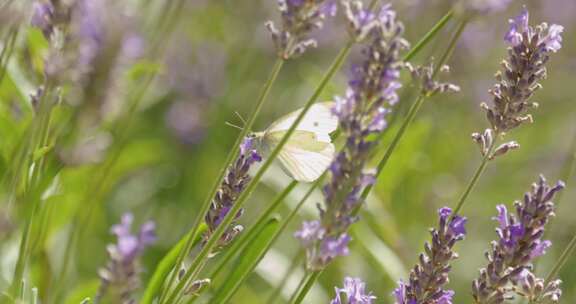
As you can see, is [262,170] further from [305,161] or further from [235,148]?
[305,161]

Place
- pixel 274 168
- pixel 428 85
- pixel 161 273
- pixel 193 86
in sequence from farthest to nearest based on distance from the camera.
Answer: pixel 193 86, pixel 274 168, pixel 161 273, pixel 428 85

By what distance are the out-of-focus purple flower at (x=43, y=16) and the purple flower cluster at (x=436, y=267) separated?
0.62 metres

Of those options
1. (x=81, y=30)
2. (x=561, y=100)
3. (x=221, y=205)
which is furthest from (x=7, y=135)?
(x=561, y=100)

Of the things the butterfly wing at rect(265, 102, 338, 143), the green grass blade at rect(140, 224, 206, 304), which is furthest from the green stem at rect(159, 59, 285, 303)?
the butterfly wing at rect(265, 102, 338, 143)

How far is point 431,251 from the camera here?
4.00 feet

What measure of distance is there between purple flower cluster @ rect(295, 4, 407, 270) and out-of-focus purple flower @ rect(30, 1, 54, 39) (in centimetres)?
44

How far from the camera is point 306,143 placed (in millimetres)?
1567

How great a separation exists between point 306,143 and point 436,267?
1.45 ft

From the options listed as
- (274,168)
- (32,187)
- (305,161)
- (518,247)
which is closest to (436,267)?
(518,247)

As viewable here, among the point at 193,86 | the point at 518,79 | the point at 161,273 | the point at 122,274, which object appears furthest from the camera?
the point at 193,86

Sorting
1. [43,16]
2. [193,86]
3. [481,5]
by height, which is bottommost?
[43,16]

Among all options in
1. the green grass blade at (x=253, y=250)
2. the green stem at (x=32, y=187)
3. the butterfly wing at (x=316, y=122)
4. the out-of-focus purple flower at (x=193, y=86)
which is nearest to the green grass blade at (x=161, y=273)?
the green grass blade at (x=253, y=250)

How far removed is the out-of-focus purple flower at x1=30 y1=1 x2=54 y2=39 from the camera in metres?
1.21

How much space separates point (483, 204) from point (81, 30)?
2.09 meters
